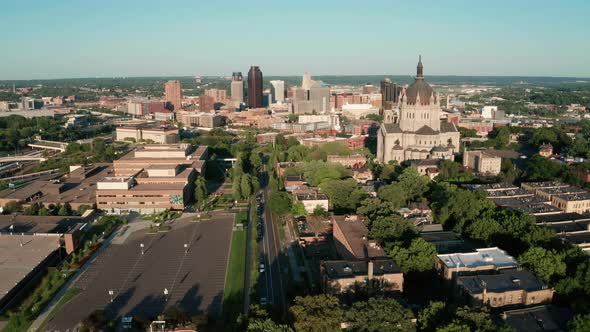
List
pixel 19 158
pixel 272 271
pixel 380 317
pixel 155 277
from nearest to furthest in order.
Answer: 1. pixel 380 317
2. pixel 155 277
3. pixel 272 271
4. pixel 19 158

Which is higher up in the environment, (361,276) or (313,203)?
(361,276)

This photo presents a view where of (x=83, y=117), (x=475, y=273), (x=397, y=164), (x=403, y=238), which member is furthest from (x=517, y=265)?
(x=83, y=117)

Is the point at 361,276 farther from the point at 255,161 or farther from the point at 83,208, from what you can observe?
the point at 255,161

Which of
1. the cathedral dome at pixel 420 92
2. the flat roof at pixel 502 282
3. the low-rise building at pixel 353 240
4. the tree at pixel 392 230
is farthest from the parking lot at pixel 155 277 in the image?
the cathedral dome at pixel 420 92

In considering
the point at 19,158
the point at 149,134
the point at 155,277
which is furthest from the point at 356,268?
the point at 149,134

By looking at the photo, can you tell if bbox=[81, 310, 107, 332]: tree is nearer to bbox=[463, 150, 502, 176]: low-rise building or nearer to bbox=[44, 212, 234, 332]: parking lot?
bbox=[44, 212, 234, 332]: parking lot

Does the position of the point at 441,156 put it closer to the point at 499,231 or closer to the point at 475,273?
the point at 499,231
